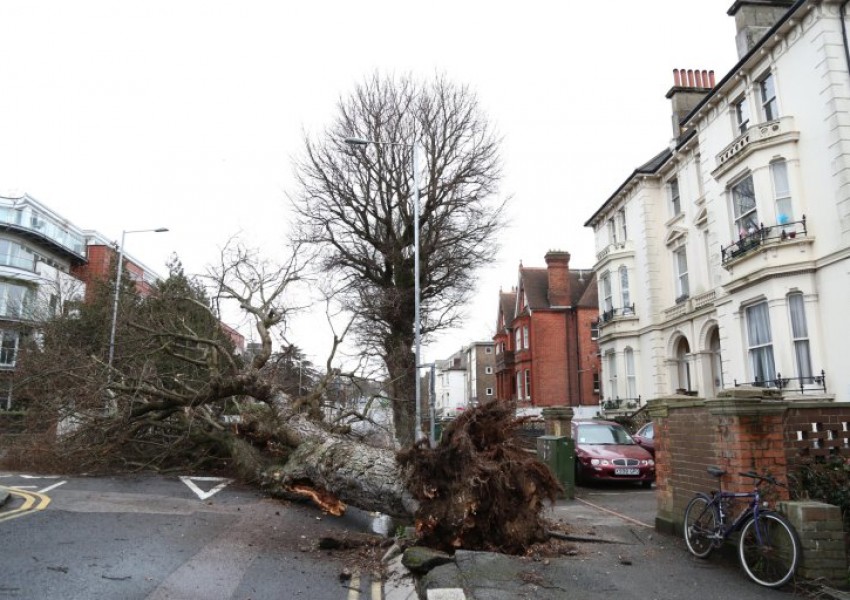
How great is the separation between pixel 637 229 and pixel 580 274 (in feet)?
57.5

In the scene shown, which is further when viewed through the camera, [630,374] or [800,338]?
[630,374]

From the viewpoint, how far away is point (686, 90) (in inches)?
972

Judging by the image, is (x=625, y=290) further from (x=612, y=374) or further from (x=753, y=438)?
(x=753, y=438)

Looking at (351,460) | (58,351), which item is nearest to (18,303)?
(58,351)

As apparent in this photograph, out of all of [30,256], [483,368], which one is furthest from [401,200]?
[483,368]

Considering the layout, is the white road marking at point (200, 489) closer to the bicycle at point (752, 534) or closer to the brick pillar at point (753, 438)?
the bicycle at point (752, 534)

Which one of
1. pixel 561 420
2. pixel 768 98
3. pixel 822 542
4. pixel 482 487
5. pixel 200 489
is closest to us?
pixel 822 542

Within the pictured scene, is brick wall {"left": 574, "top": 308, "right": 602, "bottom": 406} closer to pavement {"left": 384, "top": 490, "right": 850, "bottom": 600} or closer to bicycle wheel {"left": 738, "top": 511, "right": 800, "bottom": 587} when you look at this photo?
pavement {"left": 384, "top": 490, "right": 850, "bottom": 600}

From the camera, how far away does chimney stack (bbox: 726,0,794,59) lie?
1931 cm

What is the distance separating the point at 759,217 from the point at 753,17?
27.3 feet

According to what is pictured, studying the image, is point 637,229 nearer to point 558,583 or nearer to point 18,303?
point 558,583

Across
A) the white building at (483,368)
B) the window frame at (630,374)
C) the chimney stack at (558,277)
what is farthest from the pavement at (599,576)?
the white building at (483,368)

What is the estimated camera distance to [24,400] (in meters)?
15.6

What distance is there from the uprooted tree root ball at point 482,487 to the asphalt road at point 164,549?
3.51 feet
